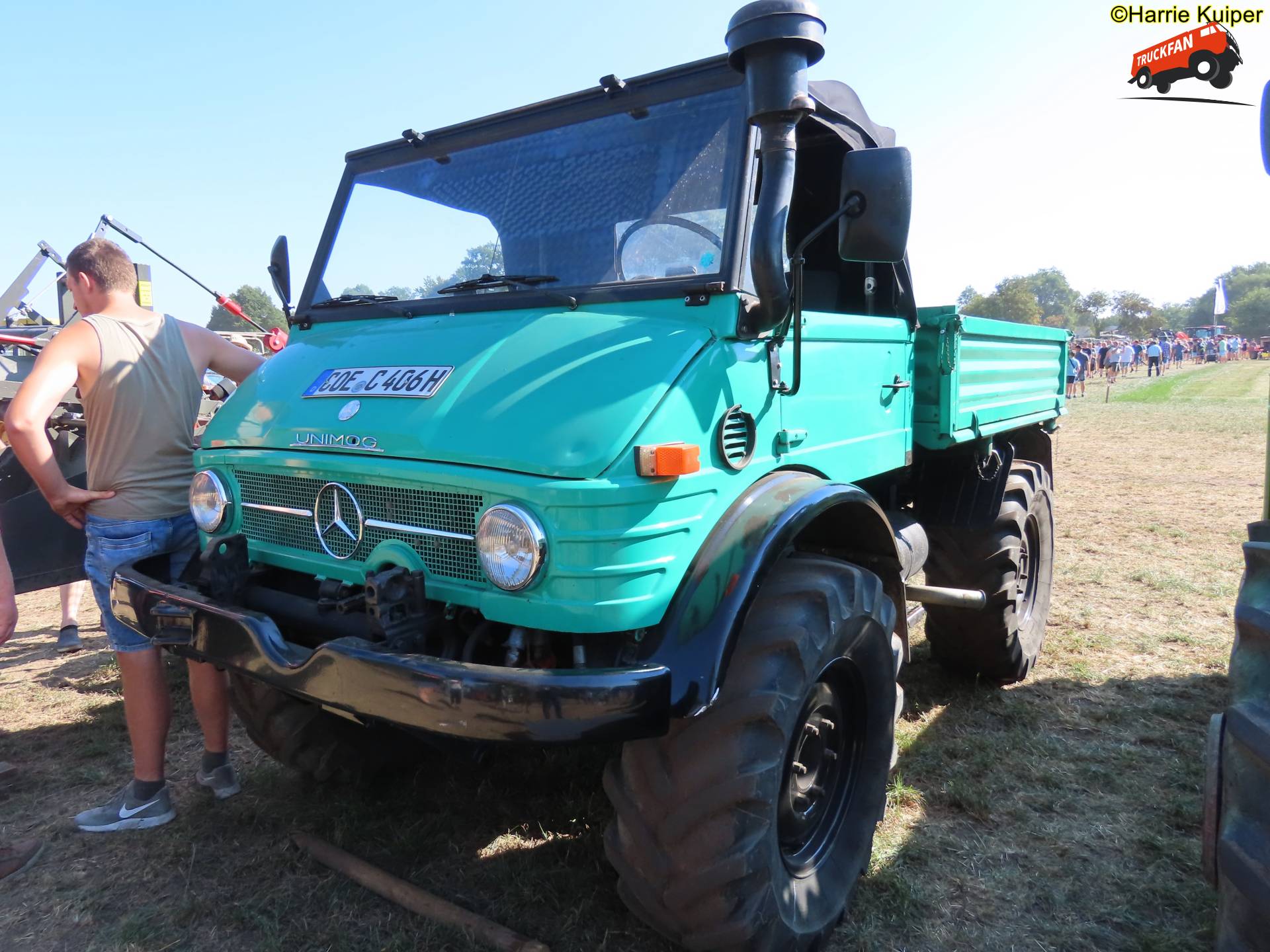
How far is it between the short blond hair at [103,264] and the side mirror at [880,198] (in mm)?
2699

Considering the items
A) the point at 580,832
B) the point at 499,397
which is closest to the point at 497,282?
the point at 499,397

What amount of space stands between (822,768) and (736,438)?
1.12 meters

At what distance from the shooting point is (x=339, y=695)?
2053mm

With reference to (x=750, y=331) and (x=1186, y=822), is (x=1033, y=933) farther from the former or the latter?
(x=750, y=331)

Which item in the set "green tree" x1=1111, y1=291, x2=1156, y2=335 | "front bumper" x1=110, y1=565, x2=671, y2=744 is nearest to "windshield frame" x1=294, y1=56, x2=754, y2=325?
"front bumper" x1=110, y1=565, x2=671, y2=744

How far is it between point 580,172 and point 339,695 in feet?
6.10

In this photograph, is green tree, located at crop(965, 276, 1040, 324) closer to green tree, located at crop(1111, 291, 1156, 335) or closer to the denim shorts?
green tree, located at crop(1111, 291, 1156, 335)

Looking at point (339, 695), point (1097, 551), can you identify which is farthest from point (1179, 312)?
point (339, 695)

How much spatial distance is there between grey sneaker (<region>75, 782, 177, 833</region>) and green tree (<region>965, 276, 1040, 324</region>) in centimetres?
6122

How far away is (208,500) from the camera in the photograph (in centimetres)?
279

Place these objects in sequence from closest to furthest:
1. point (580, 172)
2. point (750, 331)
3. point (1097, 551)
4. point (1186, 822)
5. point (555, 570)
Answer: point (555, 570), point (750, 331), point (580, 172), point (1186, 822), point (1097, 551)

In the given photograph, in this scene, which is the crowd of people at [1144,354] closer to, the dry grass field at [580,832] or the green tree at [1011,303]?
the green tree at [1011,303]

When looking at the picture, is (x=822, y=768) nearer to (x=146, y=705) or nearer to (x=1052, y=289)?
(x=146, y=705)

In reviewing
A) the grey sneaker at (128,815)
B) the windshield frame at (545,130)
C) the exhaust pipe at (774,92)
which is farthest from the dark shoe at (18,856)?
the exhaust pipe at (774,92)
